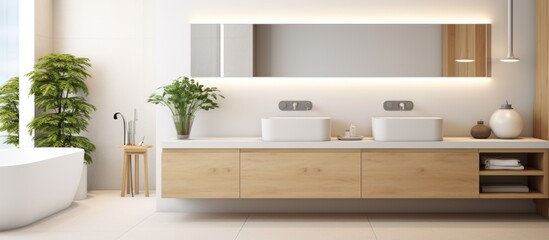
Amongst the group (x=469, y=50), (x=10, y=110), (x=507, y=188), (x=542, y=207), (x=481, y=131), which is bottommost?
(x=542, y=207)

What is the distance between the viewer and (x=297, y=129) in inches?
217

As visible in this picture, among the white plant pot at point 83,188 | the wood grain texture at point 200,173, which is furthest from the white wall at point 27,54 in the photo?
the wood grain texture at point 200,173

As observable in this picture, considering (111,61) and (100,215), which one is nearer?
(100,215)

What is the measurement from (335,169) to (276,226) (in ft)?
2.26

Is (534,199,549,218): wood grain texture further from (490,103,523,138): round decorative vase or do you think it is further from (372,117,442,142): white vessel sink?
(372,117,442,142): white vessel sink

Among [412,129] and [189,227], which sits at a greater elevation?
[412,129]

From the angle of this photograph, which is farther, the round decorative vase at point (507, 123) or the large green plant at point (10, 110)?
the large green plant at point (10, 110)

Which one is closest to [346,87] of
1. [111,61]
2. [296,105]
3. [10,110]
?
[296,105]

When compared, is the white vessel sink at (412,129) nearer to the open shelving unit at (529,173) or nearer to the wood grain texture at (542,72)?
the open shelving unit at (529,173)

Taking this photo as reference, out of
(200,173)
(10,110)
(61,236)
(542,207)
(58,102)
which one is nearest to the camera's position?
(61,236)

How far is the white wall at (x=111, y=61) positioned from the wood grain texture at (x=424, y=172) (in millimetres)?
3061

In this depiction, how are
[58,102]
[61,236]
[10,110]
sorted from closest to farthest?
[61,236], [58,102], [10,110]

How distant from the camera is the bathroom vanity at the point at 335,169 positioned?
5445 mm

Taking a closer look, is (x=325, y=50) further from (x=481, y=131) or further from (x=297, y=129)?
(x=481, y=131)
